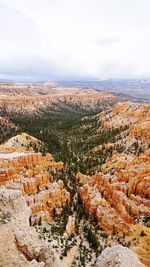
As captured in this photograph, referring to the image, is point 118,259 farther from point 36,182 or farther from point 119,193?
point 36,182

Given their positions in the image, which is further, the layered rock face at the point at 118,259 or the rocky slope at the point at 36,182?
the rocky slope at the point at 36,182

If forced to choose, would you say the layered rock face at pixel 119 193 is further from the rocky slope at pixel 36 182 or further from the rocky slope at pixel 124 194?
the rocky slope at pixel 36 182

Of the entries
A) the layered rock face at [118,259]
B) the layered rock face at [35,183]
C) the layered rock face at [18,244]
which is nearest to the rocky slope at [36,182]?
the layered rock face at [35,183]

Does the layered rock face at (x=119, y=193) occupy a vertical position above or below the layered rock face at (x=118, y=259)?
below

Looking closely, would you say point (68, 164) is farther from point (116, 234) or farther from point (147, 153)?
point (116, 234)

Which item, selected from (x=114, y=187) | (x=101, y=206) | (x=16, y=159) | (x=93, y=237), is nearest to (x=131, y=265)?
(x=93, y=237)
